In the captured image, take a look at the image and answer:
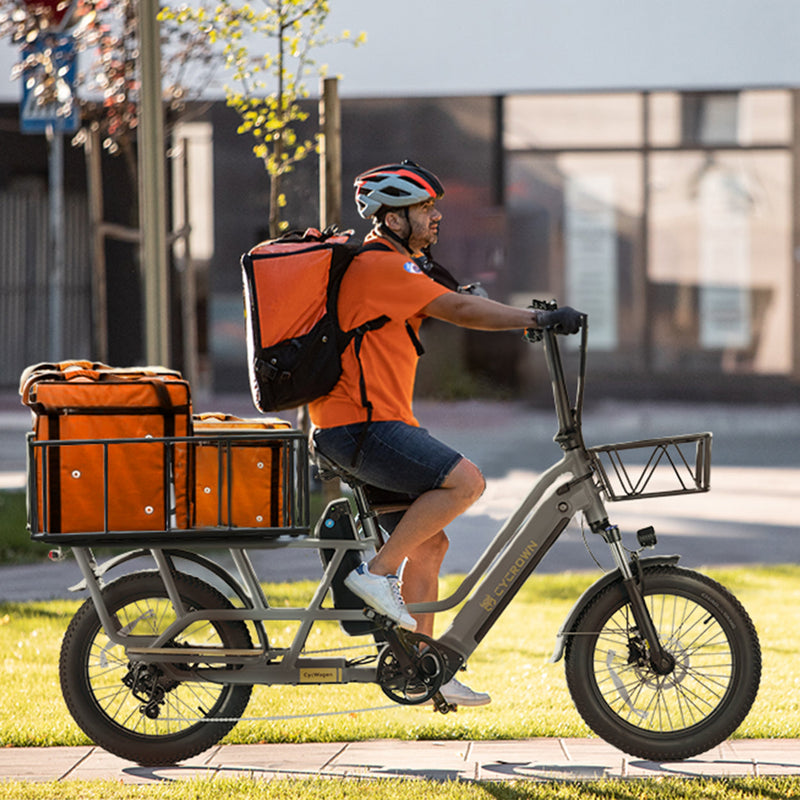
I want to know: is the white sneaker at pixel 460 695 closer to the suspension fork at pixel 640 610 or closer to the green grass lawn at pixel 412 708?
the green grass lawn at pixel 412 708

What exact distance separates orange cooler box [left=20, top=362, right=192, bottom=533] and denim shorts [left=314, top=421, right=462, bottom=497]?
48cm

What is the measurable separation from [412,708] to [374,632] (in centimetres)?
102

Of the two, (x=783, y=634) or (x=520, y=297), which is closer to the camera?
(x=783, y=634)

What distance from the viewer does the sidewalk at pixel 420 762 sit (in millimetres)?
4316

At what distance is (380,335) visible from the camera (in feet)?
14.2

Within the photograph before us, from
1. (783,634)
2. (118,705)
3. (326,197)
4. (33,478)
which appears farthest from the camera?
(326,197)

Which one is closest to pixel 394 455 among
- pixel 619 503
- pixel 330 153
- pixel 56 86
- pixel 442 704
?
pixel 442 704

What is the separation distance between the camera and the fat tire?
4.50 metres

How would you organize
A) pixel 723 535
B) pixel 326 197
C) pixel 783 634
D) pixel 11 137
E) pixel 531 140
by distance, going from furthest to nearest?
Result: 1. pixel 11 137
2. pixel 531 140
3. pixel 723 535
4. pixel 326 197
5. pixel 783 634

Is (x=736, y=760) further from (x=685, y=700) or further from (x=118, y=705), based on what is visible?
(x=118, y=705)

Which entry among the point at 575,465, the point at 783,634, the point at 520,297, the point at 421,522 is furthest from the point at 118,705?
the point at 520,297

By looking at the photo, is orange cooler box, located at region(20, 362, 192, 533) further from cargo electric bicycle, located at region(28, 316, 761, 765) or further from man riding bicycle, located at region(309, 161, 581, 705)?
man riding bicycle, located at region(309, 161, 581, 705)

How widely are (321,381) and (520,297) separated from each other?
1600cm

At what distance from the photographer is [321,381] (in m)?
4.26
